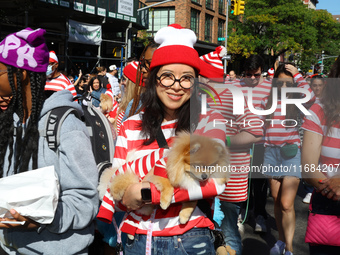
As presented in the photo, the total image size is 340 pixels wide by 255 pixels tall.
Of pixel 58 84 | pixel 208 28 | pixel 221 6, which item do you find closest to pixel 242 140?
pixel 58 84

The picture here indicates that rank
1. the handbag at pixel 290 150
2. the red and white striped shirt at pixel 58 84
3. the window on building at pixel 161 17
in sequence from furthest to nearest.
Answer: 1. the window on building at pixel 161 17
2. the red and white striped shirt at pixel 58 84
3. the handbag at pixel 290 150

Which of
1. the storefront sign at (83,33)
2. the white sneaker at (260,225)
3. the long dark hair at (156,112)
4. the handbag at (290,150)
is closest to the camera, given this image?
the long dark hair at (156,112)

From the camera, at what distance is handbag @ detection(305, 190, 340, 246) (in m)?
2.28

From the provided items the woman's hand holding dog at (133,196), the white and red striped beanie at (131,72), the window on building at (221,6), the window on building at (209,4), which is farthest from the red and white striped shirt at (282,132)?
the window on building at (221,6)

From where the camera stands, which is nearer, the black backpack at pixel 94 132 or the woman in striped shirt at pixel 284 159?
the black backpack at pixel 94 132

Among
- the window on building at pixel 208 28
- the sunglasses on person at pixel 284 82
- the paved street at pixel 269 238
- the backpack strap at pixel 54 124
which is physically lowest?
the paved street at pixel 269 238

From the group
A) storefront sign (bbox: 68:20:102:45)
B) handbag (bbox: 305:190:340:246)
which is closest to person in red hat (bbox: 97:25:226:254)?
handbag (bbox: 305:190:340:246)

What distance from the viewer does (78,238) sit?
1979 millimetres

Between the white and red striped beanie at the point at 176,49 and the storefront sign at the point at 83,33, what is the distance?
16435mm

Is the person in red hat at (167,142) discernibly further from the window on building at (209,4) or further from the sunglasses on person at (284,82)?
the window on building at (209,4)

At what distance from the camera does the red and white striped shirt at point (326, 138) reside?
2.38m

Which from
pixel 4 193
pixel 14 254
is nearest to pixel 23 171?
pixel 4 193

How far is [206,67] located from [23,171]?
6.32 ft

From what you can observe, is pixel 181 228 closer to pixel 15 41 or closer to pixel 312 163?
pixel 312 163
